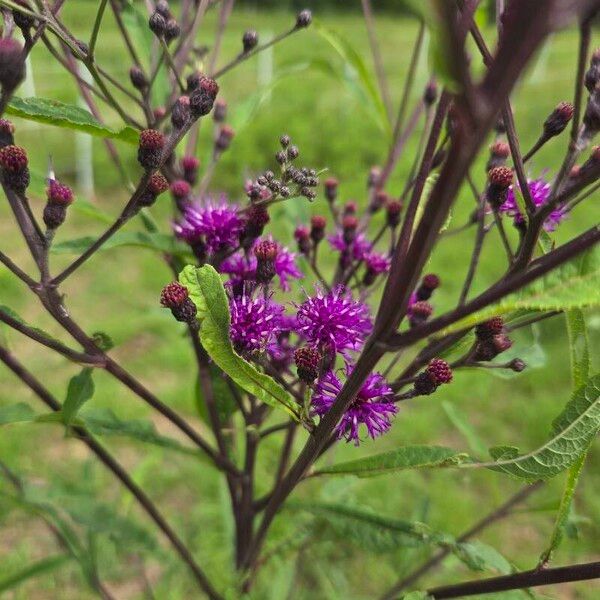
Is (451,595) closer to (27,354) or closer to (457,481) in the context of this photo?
(457,481)

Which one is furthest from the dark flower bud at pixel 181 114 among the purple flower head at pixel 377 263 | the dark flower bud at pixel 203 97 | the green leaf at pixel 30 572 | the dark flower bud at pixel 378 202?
the green leaf at pixel 30 572

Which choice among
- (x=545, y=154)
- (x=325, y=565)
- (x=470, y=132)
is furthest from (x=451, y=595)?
(x=545, y=154)

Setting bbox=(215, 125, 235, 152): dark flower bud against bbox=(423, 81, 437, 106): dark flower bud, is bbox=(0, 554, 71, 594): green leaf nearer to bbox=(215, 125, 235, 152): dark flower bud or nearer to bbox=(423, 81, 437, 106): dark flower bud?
bbox=(215, 125, 235, 152): dark flower bud

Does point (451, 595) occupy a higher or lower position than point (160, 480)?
lower

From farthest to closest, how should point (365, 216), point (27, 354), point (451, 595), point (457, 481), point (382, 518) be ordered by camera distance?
point (27, 354), point (457, 481), point (365, 216), point (382, 518), point (451, 595)

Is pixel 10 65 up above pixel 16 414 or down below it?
above

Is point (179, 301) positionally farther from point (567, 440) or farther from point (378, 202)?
point (378, 202)

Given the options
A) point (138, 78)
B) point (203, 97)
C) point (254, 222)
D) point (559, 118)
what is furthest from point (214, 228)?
point (559, 118)
